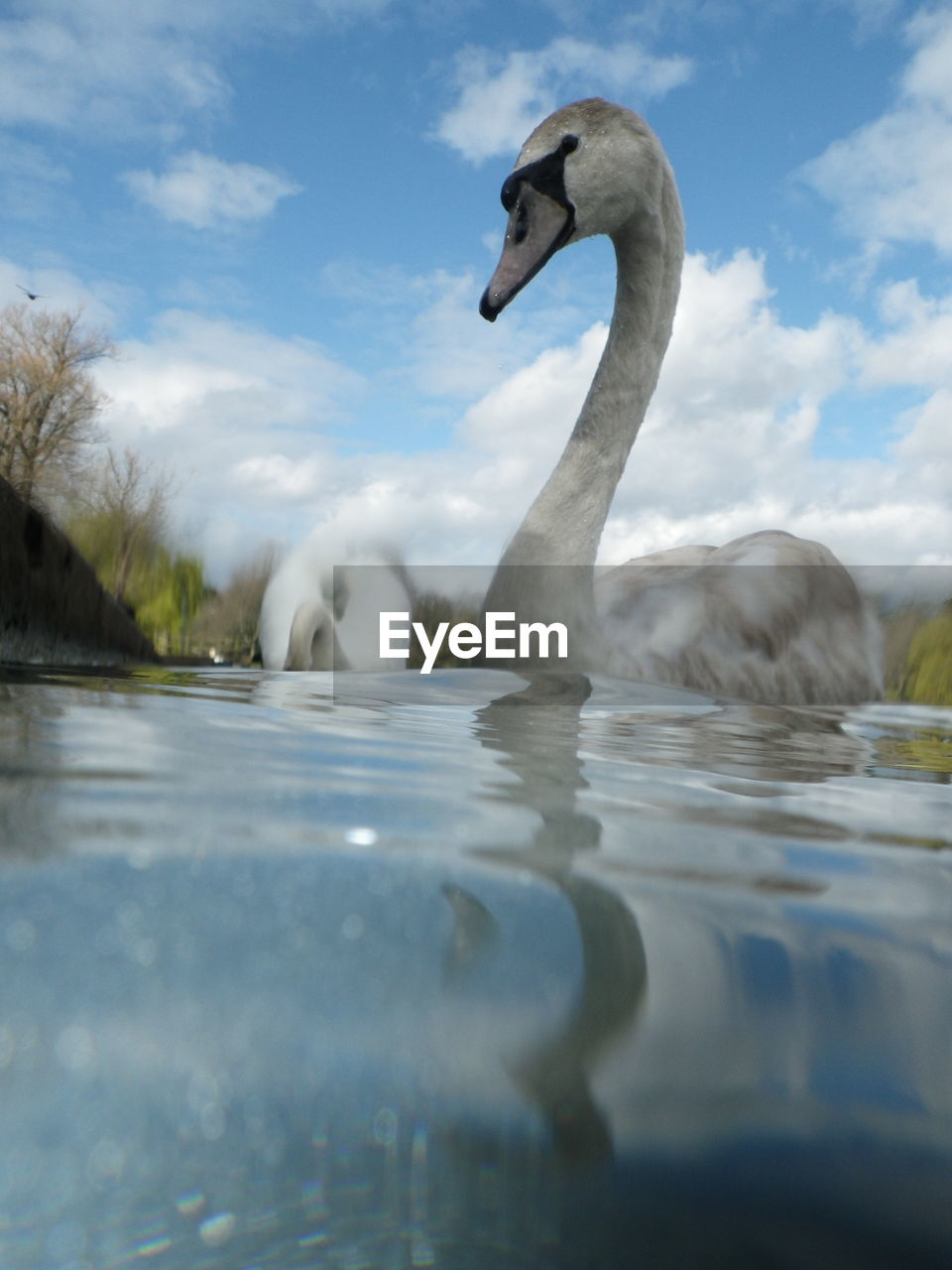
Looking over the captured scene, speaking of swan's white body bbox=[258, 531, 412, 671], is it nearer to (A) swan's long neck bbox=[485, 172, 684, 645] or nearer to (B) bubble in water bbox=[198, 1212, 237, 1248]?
(A) swan's long neck bbox=[485, 172, 684, 645]

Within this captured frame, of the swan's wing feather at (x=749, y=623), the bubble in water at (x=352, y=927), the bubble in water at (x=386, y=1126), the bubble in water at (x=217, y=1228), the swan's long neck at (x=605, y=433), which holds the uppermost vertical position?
the swan's long neck at (x=605, y=433)

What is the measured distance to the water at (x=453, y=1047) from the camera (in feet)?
0.96

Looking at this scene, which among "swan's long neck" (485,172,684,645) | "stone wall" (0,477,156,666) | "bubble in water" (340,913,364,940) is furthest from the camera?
"swan's long neck" (485,172,684,645)

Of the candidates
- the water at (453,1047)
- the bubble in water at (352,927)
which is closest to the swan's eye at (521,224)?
the water at (453,1047)

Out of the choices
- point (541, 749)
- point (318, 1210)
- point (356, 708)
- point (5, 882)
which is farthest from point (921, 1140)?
point (356, 708)

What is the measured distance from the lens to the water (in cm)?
29

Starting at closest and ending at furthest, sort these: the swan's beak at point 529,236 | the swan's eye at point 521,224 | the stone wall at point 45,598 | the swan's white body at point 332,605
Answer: the stone wall at point 45,598 < the swan's beak at point 529,236 < the swan's eye at point 521,224 < the swan's white body at point 332,605

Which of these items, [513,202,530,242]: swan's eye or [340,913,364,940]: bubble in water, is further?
[513,202,530,242]: swan's eye

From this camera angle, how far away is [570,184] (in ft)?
15.4

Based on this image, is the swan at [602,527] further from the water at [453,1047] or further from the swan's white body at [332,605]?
the water at [453,1047]

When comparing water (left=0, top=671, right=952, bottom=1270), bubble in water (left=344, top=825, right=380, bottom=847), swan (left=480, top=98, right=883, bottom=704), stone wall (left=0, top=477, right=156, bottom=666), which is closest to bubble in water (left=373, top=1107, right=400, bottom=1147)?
water (left=0, top=671, right=952, bottom=1270)

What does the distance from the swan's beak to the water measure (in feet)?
13.6

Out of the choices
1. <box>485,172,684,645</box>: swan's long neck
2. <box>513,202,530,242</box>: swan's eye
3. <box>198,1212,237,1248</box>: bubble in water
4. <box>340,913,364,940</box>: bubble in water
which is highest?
<box>513,202,530,242</box>: swan's eye

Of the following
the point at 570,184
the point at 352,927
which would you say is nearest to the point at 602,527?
the point at 570,184
